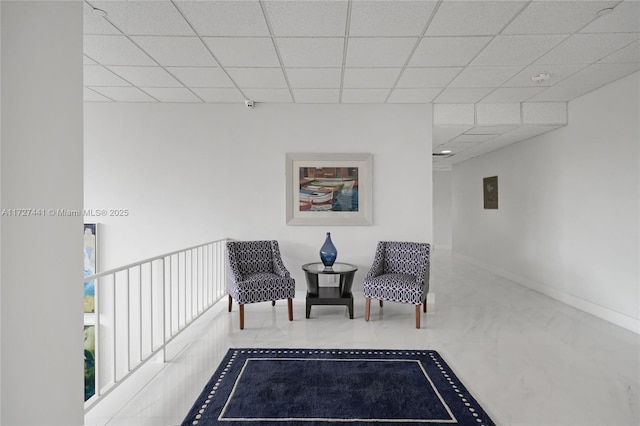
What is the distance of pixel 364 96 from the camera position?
4355 millimetres

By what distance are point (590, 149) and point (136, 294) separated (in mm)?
6052

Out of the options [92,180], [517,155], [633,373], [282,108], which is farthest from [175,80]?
[517,155]

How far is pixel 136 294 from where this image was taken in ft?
15.0

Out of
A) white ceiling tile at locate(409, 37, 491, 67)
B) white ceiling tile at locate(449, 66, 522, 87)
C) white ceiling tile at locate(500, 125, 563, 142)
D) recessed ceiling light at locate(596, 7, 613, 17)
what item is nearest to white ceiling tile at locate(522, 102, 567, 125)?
white ceiling tile at locate(500, 125, 563, 142)

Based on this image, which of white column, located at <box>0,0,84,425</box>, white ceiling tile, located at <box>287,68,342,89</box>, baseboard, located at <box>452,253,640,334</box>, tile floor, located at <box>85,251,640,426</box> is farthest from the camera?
baseboard, located at <box>452,253,640,334</box>

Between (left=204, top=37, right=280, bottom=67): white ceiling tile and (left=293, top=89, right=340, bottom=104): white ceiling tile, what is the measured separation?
821mm

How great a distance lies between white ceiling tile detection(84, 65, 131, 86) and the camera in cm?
354

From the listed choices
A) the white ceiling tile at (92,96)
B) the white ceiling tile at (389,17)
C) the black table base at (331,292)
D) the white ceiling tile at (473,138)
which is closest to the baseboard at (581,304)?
the white ceiling tile at (473,138)

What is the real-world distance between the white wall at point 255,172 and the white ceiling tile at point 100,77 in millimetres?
698

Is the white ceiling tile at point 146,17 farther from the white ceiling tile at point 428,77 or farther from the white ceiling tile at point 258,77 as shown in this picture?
the white ceiling tile at point 428,77

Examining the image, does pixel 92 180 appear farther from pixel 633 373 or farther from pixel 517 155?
pixel 517 155

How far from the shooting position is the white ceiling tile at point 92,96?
Answer: 4.19 metres

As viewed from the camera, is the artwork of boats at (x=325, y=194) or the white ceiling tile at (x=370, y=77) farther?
the artwork of boats at (x=325, y=194)

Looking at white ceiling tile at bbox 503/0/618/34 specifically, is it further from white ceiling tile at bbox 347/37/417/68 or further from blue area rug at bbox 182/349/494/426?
blue area rug at bbox 182/349/494/426
